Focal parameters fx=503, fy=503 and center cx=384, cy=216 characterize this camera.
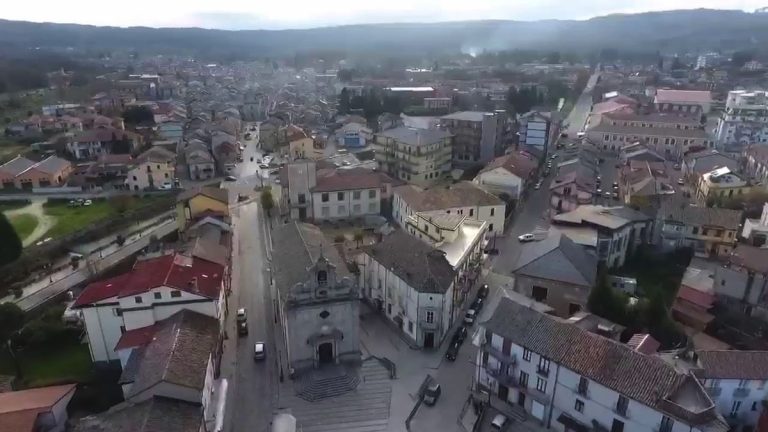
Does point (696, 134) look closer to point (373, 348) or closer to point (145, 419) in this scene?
point (373, 348)

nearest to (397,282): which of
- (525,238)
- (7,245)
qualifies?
(525,238)

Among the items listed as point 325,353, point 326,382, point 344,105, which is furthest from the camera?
point 344,105

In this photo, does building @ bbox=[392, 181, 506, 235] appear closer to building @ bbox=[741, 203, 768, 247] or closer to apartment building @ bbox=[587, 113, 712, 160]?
building @ bbox=[741, 203, 768, 247]

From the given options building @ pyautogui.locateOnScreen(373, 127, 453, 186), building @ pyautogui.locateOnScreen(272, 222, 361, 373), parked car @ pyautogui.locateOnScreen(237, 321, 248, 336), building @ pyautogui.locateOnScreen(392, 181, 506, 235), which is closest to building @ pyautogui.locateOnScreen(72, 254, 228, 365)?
parked car @ pyautogui.locateOnScreen(237, 321, 248, 336)

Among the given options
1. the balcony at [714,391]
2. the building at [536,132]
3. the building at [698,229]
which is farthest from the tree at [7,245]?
the building at [536,132]

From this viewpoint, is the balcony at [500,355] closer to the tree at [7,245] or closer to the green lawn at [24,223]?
the tree at [7,245]

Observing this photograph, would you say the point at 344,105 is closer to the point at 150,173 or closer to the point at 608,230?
the point at 150,173
